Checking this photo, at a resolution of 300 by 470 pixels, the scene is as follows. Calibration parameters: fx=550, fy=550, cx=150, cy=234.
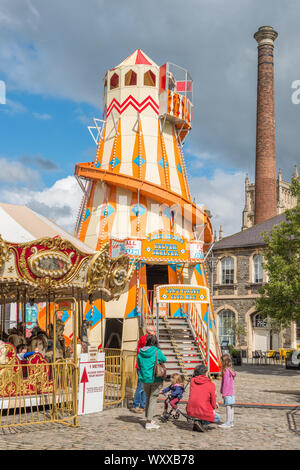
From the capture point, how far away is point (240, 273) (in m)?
38.1

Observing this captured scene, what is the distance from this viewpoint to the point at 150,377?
372 inches

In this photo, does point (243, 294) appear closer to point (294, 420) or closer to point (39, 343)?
point (39, 343)

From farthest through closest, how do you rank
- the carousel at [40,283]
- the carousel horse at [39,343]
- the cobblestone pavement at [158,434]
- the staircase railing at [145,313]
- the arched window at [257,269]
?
the arched window at [257,269] < the staircase railing at [145,313] < the carousel horse at [39,343] < the carousel at [40,283] < the cobblestone pavement at [158,434]

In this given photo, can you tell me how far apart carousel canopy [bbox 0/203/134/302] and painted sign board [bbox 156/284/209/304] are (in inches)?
A: 143

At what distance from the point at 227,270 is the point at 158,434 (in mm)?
30421

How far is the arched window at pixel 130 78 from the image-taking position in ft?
79.0

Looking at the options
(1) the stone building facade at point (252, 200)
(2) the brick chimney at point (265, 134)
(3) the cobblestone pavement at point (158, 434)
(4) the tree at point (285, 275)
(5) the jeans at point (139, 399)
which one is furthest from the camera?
(1) the stone building facade at point (252, 200)

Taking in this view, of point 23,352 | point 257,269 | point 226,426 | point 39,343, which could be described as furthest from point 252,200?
point 226,426

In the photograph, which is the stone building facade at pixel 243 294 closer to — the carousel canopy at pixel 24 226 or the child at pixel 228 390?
the carousel canopy at pixel 24 226

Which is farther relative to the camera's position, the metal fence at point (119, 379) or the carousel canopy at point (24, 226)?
the metal fence at point (119, 379)

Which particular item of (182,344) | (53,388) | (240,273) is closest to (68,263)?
(53,388)

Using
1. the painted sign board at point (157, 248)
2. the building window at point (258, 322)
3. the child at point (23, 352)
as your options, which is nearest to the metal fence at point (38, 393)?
the child at point (23, 352)

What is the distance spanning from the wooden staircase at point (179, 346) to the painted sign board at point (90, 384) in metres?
6.54

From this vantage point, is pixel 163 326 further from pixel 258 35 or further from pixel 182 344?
pixel 258 35
